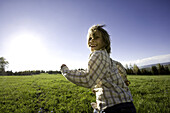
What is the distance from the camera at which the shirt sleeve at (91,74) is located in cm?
131

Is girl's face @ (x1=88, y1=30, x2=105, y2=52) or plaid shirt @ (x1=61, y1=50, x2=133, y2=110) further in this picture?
girl's face @ (x1=88, y1=30, x2=105, y2=52)

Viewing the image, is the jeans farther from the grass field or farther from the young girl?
the grass field

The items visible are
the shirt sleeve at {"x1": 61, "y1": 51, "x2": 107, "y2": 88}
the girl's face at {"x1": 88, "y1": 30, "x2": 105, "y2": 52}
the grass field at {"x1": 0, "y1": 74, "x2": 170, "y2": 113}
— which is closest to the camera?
the shirt sleeve at {"x1": 61, "y1": 51, "x2": 107, "y2": 88}

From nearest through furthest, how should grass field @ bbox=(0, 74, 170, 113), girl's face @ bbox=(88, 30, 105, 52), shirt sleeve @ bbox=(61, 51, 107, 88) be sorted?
1. shirt sleeve @ bbox=(61, 51, 107, 88)
2. girl's face @ bbox=(88, 30, 105, 52)
3. grass field @ bbox=(0, 74, 170, 113)

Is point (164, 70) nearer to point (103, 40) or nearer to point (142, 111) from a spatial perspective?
point (142, 111)

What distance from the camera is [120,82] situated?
1604 mm

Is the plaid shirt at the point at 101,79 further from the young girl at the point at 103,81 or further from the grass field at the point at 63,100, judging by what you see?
the grass field at the point at 63,100

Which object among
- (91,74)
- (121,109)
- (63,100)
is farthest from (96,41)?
(63,100)

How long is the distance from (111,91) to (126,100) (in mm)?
346

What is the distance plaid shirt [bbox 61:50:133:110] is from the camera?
1320 mm

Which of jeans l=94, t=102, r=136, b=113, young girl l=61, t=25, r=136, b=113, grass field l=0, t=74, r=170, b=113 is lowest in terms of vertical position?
grass field l=0, t=74, r=170, b=113

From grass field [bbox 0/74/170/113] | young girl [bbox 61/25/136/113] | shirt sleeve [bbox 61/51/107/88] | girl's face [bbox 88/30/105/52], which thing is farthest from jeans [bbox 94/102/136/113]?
grass field [bbox 0/74/170/113]

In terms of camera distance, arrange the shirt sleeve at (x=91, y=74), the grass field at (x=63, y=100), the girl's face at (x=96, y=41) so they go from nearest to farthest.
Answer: the shirt sleeve at (x=91, y=74) < the girl's face at (x=96, y=41) < the grass field at (x=63, y=100)

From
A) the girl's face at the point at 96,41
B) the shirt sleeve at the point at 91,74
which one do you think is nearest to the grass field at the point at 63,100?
the shirt sleeve at the point at 91,74
